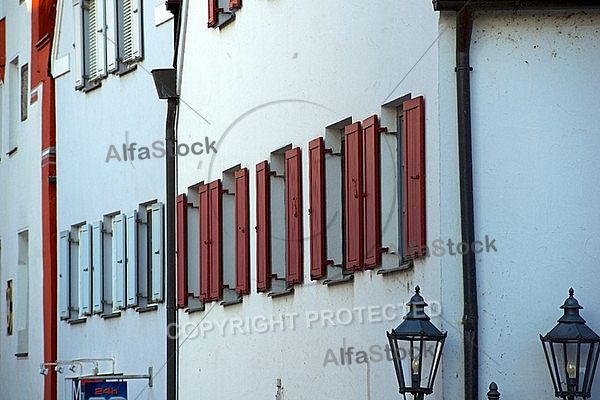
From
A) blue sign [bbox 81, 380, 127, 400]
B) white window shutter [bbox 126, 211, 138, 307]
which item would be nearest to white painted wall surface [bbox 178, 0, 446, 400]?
blue sign [bbox 81, 380, 127, 400]

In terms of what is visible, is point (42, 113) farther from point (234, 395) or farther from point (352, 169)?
point (352, 169)

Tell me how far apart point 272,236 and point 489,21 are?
17.1ft

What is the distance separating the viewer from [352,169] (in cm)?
1501

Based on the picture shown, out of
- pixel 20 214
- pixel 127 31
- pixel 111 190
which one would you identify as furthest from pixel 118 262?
pixel 20 214

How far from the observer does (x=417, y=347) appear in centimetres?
1284

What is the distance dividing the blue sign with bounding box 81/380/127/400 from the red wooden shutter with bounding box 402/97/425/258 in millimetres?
9283

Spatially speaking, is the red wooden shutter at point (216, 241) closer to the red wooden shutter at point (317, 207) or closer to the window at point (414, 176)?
the red wooden shutter at point (317, 207)

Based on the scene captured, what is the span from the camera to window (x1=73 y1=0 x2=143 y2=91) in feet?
79.1

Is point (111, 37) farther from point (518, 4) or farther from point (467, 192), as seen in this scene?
point (467, 192)

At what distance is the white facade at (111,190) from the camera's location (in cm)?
2320

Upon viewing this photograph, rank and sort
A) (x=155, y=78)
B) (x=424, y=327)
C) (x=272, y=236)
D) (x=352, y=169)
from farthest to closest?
(x=155, y=78) < (x=272, y=236) < (x=352, y=169) < (x=424, y=327)

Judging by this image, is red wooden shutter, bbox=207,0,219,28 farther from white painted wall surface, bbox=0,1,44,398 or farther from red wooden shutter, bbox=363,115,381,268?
white painted wall surface, bbox=0,1,44,398

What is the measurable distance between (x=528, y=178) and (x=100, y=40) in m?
13.7

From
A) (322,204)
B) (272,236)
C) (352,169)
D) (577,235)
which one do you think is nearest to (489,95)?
(577,235)
